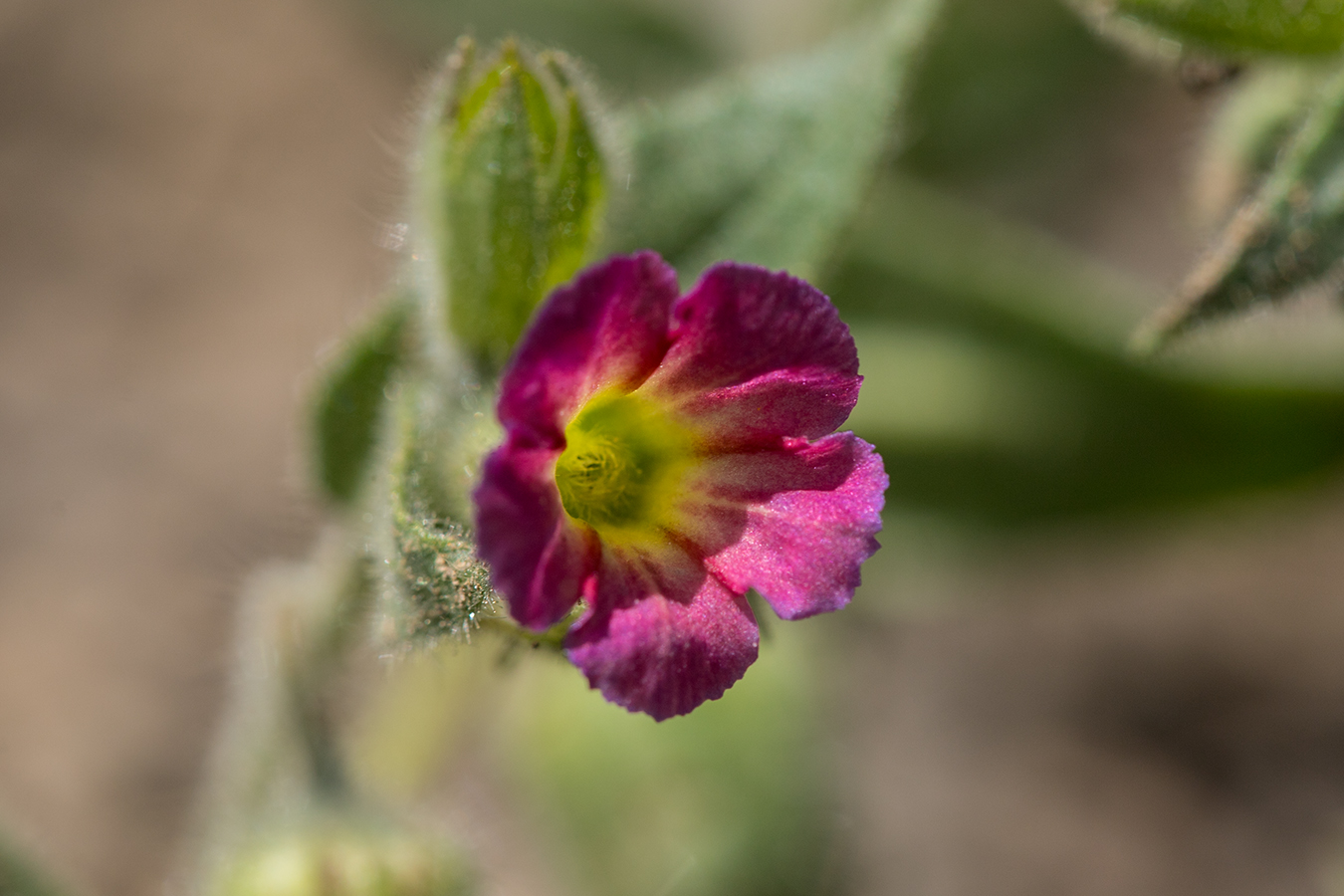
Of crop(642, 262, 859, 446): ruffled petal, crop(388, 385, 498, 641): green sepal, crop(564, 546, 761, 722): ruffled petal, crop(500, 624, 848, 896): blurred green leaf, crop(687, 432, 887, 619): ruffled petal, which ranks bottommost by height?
crop(500, 624, 848, 896): blurred green leaf

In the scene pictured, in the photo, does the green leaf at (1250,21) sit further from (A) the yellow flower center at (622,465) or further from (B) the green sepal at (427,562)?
(B) the green sepal at (427,562)

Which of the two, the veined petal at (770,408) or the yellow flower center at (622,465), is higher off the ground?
the veined petal at (770,408)

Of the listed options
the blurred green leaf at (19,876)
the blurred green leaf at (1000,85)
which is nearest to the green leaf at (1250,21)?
the blurred green leaf at (1000,85)

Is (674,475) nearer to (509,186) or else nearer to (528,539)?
(528,539)

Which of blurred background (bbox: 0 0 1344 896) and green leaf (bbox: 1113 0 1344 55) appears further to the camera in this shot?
blurred background (bbox: 0 0 1344 896)

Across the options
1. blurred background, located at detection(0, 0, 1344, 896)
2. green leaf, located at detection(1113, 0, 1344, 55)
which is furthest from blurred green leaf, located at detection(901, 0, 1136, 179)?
green leaf, located at detection(1113, 0, 1344, 55)

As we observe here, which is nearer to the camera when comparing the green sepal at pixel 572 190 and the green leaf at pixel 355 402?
the green sepal at pixel 572 190

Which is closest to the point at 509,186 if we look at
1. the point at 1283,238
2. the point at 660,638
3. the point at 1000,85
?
the point at 660,638

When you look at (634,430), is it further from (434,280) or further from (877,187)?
(877,187)

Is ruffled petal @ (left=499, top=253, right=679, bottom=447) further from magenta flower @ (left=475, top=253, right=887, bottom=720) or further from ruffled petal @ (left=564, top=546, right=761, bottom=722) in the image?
ruffled petal @ (left=564, top=546, right=761, bottom=722)
